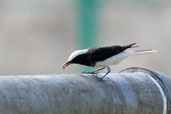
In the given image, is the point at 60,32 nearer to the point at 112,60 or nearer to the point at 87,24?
the point at 87,24

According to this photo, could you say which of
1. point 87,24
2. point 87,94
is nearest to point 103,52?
point 87,94

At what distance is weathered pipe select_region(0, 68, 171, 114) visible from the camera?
8.84ft

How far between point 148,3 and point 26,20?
2.48 meters

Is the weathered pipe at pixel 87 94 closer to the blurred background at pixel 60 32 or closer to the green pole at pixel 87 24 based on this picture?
the green pole at pixel 87 24

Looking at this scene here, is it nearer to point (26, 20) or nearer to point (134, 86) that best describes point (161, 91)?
point (134, 86)

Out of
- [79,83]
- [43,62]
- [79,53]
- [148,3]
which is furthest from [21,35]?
[79,83]

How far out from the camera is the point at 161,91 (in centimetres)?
316

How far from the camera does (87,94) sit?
2.92 metres

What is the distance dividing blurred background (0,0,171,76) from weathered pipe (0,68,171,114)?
695 centimetres

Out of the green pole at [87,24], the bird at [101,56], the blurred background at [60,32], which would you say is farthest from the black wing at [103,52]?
the blurred background at [60,32]

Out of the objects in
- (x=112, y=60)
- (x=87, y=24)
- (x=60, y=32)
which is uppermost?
(x=112, y=60)

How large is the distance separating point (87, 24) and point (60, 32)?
19.3 ft

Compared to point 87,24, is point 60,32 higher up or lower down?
lower down

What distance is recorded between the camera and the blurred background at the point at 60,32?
11297 mm
